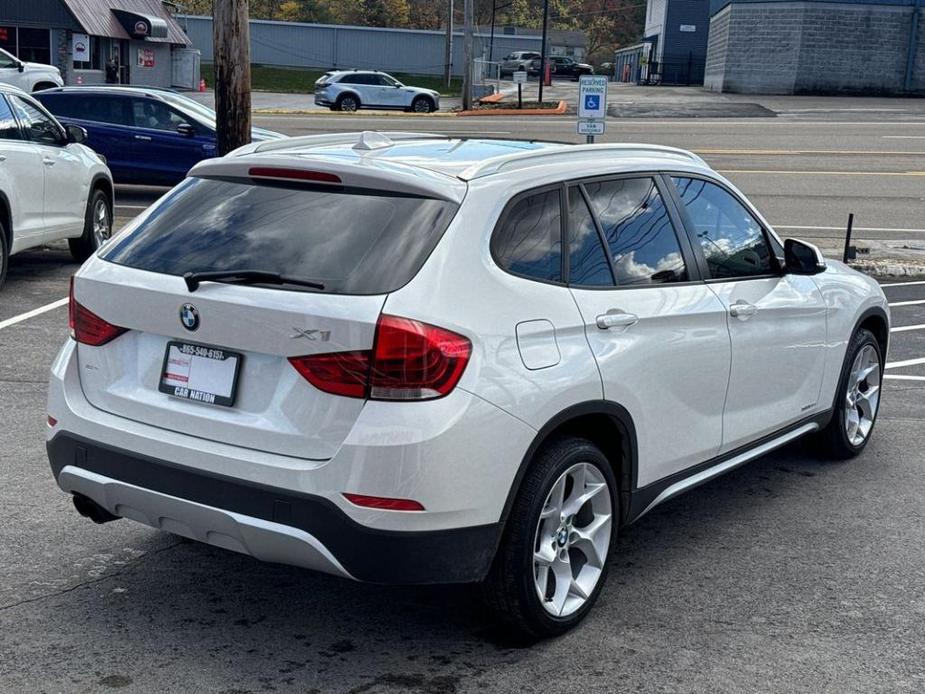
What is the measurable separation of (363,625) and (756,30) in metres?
46.4

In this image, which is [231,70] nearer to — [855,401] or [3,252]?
[3,252]

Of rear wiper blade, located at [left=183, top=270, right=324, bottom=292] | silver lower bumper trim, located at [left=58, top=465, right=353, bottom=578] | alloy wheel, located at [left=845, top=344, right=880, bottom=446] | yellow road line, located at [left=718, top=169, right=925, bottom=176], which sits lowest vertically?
yellow road line, located at [left=718, top=169, right=925, bottom=176]

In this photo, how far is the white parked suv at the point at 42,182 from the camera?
10.3m

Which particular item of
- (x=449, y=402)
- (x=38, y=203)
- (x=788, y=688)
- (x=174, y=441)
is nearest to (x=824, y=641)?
(x=788, y=688)

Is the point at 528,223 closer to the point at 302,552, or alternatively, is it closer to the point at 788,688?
the point at 302,552

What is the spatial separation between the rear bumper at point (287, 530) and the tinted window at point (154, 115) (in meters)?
14.6

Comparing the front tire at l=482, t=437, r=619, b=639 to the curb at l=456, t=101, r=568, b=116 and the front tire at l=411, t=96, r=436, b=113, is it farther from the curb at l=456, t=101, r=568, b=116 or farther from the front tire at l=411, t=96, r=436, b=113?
the front tire at l=411, t=96, r=436, b=113

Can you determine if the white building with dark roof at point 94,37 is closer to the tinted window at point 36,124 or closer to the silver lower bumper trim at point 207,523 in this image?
the tinted window at point 36,124

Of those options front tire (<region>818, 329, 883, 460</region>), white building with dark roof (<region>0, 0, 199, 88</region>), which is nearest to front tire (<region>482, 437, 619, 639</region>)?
front tire (<region>818, 329, 883, 460</region>)

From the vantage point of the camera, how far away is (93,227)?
1214 centimetres

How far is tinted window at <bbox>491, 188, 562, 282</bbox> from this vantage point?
4184mm

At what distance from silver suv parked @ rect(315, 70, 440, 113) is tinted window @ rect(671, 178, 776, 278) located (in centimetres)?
4019

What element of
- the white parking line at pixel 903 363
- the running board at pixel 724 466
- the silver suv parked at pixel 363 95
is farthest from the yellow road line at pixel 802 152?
the running board at pixel 724 466

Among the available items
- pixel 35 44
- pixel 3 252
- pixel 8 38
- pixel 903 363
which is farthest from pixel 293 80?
pixel 903 363
